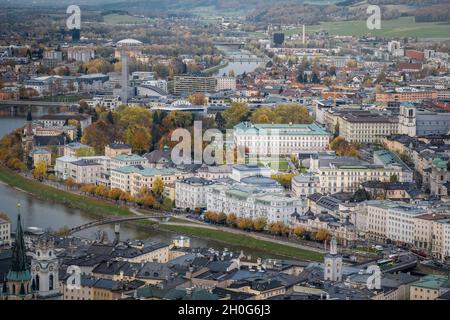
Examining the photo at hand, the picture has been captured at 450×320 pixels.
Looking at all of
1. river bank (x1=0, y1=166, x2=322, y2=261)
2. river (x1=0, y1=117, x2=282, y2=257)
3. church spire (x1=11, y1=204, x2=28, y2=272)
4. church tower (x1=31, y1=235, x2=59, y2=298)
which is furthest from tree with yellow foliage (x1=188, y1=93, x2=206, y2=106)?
church spire (x1=11, y1=204, x2=28, y2=272)

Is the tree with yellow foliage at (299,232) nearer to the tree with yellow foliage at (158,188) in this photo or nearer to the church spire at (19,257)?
the tree with yellow foliage at (158,188)

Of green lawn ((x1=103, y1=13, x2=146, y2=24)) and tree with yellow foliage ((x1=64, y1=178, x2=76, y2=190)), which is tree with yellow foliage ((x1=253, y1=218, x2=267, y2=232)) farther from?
green lawn ((x1=103, y1=13, x2=146, y2=24))

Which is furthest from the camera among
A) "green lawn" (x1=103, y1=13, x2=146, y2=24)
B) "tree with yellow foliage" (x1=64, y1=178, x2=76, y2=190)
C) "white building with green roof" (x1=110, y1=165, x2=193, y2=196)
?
"green lawn" (x1=103, y1=13, x2=146, y2=24)

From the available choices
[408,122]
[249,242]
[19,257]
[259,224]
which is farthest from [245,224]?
[408,122]

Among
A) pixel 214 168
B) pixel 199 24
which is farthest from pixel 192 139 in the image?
pixel 199 24

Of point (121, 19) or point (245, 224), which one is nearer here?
point (245, 224)

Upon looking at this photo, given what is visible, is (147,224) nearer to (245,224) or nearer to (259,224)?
(245,224)

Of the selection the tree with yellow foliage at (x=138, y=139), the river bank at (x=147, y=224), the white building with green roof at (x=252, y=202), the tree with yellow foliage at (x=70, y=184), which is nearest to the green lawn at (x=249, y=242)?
the river bank at (x=147, y=224)
